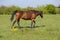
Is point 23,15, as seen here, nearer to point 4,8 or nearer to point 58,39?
point 58,39

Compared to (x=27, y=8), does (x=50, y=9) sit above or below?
below

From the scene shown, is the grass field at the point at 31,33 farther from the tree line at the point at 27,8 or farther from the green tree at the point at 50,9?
the green tree at the point at 50,9

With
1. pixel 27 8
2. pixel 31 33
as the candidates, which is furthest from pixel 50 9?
pixel 31 33

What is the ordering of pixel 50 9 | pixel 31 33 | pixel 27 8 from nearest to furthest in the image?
pixel 31 33 < pixel 27 8 < pixel 50 9

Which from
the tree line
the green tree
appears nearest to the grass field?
the tree line

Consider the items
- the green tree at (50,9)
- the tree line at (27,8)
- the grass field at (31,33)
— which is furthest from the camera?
the green tree at (50,9)

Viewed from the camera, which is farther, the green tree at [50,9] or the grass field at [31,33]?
the green tree at [50,9]

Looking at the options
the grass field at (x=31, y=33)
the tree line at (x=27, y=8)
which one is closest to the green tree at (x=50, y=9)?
the tree line at (x=27, y=8)

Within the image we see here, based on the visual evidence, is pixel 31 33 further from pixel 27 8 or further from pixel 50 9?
pixel 50 9

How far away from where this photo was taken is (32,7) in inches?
1428

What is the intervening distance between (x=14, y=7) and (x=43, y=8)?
526cm

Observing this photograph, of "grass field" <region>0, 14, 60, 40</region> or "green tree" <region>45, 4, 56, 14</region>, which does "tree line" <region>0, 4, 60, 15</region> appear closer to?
"green tree" <region>45, 4, 56, 14</region>

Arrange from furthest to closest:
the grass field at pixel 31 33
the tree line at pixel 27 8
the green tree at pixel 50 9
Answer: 1. the green tree at pixel 50 9
2. the tree line at pixel 27 8
3. the grass field at pixel 31 33

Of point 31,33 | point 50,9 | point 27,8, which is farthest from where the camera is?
point 50,9
